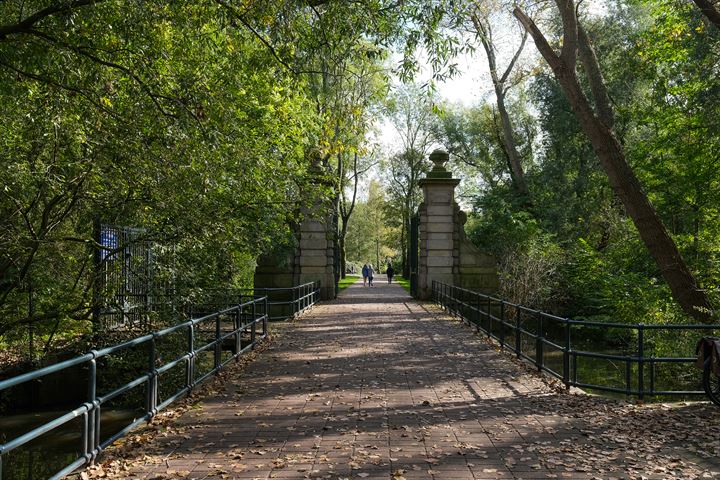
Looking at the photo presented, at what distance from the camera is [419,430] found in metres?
6.65

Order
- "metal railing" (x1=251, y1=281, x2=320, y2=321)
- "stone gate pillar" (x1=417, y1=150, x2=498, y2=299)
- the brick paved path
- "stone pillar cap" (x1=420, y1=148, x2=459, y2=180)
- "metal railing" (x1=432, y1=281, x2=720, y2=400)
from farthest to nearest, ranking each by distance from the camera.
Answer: "stone pillar cap" (x1=420, y1=148, x2=459, y2=180), "stone gate pillar" (x1=417, y1=150, x2=498, y2=299), "metal railing" (x1=251, y1=281, x2=320, y2=321), "metal railing" (x1=432, y1=281, x2=720, y2=400), the brick paved path

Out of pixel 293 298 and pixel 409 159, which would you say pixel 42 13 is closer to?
pixel 293 298

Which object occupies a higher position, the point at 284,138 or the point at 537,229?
the point at 284,138

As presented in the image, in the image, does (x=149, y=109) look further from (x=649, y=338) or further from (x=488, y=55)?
(x=488, y=55)

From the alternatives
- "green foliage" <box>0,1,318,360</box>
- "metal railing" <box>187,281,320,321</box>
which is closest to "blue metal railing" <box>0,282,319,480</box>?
"metal railing" <box>187,281,320,321</box>

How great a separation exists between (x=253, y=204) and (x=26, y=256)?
4.36m

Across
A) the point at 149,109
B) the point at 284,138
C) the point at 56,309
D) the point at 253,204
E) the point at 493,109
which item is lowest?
the point at 56,309

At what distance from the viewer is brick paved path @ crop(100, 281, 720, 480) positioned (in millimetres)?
5414

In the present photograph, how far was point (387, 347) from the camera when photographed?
13.0m

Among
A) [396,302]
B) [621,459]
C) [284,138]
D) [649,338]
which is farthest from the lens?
[396,302]

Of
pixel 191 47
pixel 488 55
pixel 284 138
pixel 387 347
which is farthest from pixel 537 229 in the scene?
pixel 191 47

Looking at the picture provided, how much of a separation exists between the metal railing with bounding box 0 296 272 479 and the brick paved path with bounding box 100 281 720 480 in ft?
1.19

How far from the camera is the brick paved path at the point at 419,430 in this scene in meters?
5.41

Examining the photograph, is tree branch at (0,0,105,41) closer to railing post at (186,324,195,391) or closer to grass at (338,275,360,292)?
railing post at (186,324,195,391)
